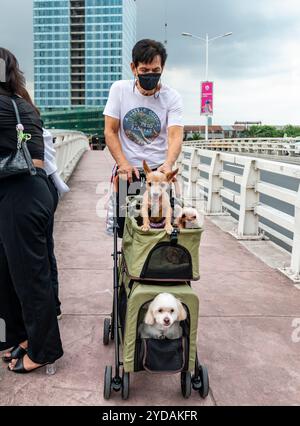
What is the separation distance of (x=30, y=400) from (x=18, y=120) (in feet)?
5.74

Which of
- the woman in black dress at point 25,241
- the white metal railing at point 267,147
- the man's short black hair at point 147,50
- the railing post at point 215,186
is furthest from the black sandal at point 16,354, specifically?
the white metal railing at point 267,147

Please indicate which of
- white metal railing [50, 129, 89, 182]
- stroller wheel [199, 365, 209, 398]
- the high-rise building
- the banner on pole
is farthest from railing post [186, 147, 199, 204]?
the high-rise building

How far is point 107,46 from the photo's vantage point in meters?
150

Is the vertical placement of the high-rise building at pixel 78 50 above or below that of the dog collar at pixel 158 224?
above

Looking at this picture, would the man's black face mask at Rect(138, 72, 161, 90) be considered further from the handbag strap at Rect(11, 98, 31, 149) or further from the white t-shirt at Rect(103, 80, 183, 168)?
the handbag strap at Rect(11, 98, 31, 149)

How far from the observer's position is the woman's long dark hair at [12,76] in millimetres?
3100

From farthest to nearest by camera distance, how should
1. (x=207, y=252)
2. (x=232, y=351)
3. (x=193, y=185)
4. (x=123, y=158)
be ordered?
1. (x=193, y=185)
2. (x=207, y=252)
3. (x=232, y=351)
4. (x=123, y=158)

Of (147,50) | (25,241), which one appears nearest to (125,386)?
(25,241)

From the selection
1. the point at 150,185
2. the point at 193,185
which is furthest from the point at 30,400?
the point at 193,185

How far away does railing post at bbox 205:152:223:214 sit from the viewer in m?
9.70

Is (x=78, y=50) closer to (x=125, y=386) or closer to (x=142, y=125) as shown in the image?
(x=142, y=125)

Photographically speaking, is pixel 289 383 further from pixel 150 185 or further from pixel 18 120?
pixel 18 120

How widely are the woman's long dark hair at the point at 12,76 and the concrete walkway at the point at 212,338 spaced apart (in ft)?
6.29

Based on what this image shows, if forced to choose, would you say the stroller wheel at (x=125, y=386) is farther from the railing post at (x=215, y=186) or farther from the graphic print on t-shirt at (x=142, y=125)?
the railing post at (x=215, y=186)
